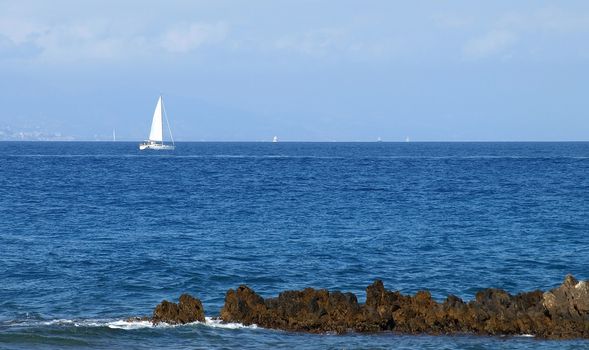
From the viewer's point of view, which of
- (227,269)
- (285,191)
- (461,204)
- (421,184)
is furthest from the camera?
(421,184)

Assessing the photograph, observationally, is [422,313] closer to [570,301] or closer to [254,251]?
[570,301]

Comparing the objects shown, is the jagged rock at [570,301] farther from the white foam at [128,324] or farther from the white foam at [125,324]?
the white foam at [128,324]

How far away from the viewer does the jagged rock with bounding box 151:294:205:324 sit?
87.9 ft

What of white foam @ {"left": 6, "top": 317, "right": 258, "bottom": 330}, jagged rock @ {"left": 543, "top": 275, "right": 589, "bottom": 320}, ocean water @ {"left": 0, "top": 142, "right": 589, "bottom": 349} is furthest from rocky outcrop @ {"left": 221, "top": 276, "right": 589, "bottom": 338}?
ocean water @ {"left": 0, "top": 142, "right": 589, "bottom": 349}

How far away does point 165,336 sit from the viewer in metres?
25.5

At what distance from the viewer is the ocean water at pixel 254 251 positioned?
25859 millimetres

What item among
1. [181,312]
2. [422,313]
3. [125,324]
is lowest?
[125,324]

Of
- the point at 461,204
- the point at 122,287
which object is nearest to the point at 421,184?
the point at 461,204

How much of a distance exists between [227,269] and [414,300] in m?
12.0

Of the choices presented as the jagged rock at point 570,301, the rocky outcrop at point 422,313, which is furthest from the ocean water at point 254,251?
the jagged rock at point 570,301

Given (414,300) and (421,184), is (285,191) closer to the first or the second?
(421,184)

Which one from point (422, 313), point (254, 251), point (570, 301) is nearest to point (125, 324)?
point (422, 313)

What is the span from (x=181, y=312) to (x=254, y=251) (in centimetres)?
1547

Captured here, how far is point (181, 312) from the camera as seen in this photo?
26875mm
